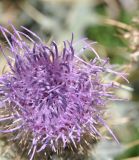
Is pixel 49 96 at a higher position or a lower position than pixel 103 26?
lower

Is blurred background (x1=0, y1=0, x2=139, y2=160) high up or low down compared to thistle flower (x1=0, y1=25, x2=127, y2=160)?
up

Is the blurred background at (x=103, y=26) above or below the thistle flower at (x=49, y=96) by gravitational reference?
above

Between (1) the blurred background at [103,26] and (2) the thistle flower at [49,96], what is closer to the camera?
(2) the thistle flower at [49,96]

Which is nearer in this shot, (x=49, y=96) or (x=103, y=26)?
(x=49, y=96)

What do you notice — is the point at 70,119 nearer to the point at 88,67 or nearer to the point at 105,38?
the point at 88,67
